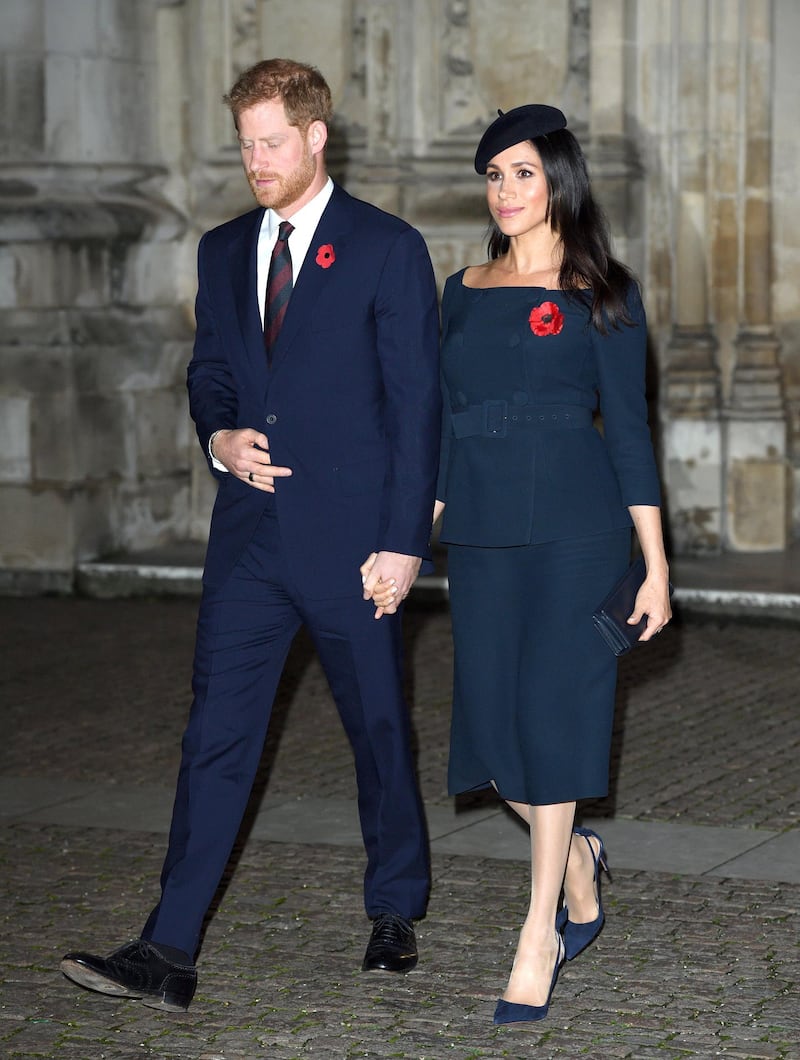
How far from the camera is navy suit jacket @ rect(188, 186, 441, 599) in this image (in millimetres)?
4406

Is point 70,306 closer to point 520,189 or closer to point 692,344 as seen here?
point 692,344

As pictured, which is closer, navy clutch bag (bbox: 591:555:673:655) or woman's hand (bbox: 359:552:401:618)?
navy clutch bag (bbox: 591:555:673:655)

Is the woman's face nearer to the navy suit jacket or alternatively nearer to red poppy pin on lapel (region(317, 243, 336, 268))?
the navy suit jacket

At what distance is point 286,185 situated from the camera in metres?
4.39

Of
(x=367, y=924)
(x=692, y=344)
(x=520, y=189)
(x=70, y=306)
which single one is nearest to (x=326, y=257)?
(x=520, y=189)

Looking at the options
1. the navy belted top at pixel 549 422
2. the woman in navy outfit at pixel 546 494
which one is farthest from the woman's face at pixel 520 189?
the navy belted top at pixel 549 422

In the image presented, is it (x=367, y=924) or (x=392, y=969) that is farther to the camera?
(x=367, y=924)

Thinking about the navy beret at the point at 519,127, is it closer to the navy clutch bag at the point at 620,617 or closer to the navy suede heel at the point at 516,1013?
the navy clutch bag at the point at 620,617

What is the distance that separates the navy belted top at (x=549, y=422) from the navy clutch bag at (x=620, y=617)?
0.42 feet

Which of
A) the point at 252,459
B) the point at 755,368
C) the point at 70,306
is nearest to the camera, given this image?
the point at 252,459

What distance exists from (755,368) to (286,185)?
24.8 ft

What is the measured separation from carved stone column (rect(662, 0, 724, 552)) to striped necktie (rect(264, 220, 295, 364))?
7237mm

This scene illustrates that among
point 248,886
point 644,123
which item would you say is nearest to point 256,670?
point 248,886

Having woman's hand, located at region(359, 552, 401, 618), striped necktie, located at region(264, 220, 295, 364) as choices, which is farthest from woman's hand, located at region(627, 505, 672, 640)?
striped necktie, located at region(264, 220, 295, 364)
